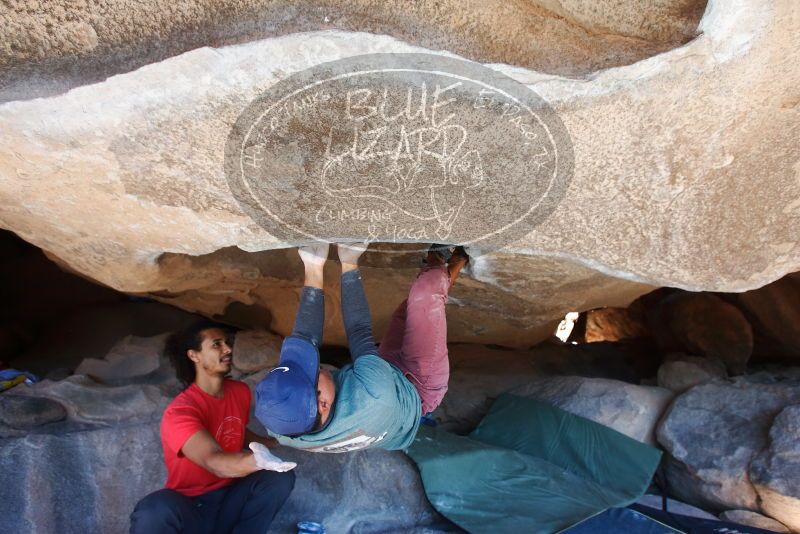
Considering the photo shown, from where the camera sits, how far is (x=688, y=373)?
2.42 m

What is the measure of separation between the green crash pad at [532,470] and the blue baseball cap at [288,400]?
1.01 meters

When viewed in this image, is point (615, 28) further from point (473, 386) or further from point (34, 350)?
point (34, 350)

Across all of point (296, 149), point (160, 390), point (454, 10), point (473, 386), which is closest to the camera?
point (454, 10)

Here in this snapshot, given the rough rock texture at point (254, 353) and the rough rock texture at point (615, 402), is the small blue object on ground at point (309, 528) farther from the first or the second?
the rough rock texture at point (615, 402)

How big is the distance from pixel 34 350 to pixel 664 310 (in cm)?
296

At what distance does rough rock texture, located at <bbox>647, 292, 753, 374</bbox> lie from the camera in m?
2.64

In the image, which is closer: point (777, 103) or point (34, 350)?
point (777, 103)

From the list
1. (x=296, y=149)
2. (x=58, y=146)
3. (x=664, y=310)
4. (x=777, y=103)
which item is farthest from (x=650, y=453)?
(x=58, y=146)

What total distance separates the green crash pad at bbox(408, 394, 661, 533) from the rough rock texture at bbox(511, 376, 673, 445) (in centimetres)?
8

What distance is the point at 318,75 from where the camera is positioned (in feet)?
3.25

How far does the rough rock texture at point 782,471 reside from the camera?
184 centimetres

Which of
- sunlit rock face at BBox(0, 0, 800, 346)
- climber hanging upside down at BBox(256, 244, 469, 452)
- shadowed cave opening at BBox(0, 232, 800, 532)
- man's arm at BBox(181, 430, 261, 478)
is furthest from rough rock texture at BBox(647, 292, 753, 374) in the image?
man's arm at BBox(181, 430, 261, 478)

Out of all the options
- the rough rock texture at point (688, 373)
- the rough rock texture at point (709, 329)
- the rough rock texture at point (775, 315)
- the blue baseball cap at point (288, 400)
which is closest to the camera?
the blue baseball cap at point (288, 400)

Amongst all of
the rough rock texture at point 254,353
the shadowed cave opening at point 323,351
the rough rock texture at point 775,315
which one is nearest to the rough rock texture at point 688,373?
the shadowed cave opening at point 323,351
